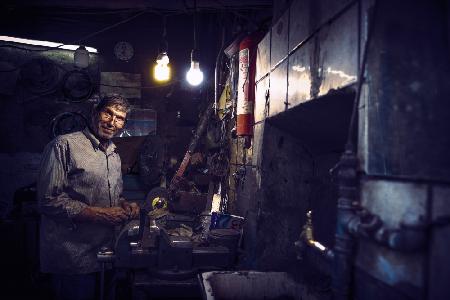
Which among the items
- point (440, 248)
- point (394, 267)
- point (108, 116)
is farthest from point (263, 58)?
point (440, 248)

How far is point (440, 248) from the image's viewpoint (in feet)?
5.42

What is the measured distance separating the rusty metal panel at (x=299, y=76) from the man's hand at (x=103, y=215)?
2.42 m

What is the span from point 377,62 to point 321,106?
3.59 feet

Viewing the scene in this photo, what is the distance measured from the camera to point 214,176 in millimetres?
9172

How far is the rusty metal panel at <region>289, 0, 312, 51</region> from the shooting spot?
3330 millimetres

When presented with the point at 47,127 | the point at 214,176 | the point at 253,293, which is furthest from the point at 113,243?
the point at 47,127

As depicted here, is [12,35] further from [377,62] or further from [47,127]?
[377,62]

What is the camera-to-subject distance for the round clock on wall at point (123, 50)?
1148 centimetres

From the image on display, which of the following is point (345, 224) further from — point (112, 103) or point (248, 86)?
point (248, 86)

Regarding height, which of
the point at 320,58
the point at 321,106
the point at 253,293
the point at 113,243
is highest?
the point at 320,58

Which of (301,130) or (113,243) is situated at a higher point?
(301,130)

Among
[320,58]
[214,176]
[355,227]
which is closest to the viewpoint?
[355,227]

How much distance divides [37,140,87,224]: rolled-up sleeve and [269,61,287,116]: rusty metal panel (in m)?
2.57

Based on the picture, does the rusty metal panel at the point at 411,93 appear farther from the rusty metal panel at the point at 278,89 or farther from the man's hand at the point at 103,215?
the man's hand at the point at 103,215
